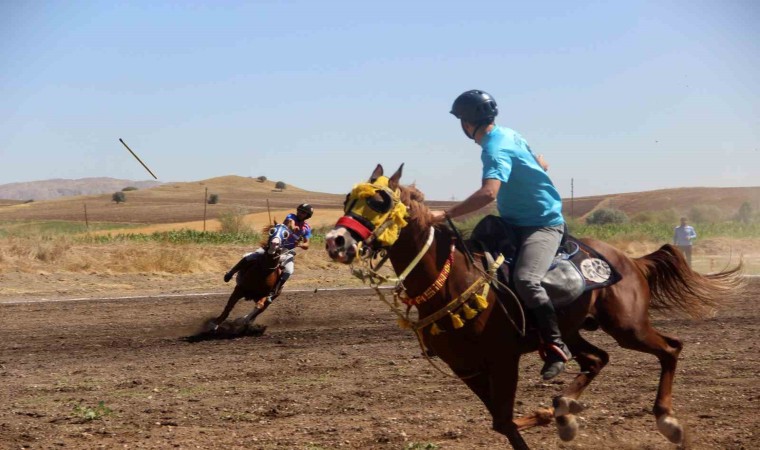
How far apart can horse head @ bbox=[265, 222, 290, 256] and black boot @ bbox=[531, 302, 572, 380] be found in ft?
27.4

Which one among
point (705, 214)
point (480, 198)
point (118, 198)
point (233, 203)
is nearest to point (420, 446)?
point (480, 198)

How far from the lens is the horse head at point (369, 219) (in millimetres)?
5605

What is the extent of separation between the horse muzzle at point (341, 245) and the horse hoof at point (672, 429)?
2977 millimetres

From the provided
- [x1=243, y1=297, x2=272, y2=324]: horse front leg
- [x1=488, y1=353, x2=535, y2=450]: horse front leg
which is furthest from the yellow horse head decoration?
[x1=243, y1=297, x2=272, y2=324]: horse front leg

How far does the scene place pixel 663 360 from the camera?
23.6 feet

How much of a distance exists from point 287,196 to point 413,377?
91594 millimetres

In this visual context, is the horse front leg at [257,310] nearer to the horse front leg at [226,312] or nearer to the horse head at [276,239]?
the horse front leg at [226,312]

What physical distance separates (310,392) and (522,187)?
12.9ft

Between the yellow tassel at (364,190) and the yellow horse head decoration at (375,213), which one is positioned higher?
the yellow tassel at (364,190)

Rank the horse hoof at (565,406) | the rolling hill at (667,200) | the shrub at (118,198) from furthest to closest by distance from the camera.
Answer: the shrub at (118,198) → the rolling hill at (667,200) → the horse hoof at (565,406)

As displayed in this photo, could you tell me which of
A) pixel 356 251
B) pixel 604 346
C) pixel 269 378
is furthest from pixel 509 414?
pixel 604 346

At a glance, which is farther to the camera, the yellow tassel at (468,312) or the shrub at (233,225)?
the shrub at (233,225)

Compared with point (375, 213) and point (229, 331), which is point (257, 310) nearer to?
point (229, 331)

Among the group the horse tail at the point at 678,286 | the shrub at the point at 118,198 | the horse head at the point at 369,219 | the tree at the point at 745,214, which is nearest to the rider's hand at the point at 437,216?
the horse head at the point at 369,219
